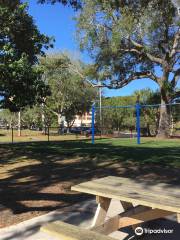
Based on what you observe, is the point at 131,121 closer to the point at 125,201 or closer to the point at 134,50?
the point at 134,50

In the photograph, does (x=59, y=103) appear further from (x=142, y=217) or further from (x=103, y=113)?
(x=142, y=217)

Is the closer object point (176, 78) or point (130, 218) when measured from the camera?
point (130, 218)

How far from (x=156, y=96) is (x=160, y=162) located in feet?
89.8

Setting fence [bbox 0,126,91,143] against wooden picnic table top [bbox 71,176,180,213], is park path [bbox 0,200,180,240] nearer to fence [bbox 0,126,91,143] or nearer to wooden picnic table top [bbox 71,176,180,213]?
wooden picnic table top [bbox 71,176,180,213]

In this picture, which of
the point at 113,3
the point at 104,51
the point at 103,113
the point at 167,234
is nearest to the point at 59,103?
the point at 103,113

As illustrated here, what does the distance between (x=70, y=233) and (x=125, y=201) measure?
2.43 ft

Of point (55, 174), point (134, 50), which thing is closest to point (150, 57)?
point (134, 50)

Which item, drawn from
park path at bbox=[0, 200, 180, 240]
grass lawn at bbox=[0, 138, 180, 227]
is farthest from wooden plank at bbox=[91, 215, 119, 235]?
grass lawn at bbox=[0, 138, 180, 227]

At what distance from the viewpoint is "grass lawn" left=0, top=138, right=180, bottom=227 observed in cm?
693

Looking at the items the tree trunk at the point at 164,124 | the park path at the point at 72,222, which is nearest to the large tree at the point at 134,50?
the tree trunk at the point at 164,124

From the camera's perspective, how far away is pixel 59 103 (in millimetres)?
57219

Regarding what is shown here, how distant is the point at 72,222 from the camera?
19.2 feet

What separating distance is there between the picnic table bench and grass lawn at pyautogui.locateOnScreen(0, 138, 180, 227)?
0.76 m

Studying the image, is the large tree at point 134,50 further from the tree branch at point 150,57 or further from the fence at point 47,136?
the fence at point 47,136
